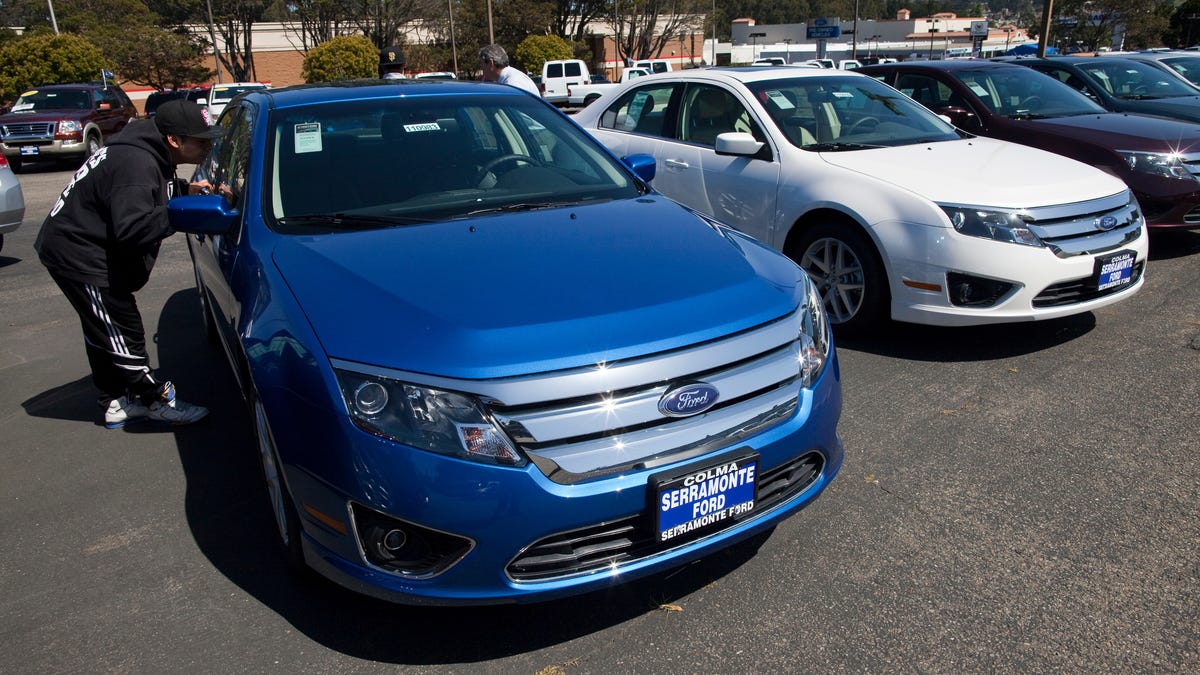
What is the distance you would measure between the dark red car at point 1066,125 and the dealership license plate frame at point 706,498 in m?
5.80

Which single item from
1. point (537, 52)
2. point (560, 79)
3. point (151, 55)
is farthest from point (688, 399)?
point (151, 55)

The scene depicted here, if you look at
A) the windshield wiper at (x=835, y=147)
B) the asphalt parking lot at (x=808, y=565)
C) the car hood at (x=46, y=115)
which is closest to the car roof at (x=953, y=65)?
the windshield wiper at (x=835, y=147)

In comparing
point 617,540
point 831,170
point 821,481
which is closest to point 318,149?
point 617,540

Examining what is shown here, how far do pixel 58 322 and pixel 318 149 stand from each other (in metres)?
4.02

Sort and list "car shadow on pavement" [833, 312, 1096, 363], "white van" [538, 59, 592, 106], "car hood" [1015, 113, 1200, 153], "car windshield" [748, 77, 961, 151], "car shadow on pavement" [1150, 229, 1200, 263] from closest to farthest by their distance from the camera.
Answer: "car shadow on pavement" [833, 312, 1096, 363] < "car windshield" [748, 77, 961, 151] < "car hood" [1015, 113, 1200, 153] < "car shadow on pavement" [1150, 229, 1200, 263] < "white van" [538, 59, 592, 106]

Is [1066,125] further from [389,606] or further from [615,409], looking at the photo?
[389,606]

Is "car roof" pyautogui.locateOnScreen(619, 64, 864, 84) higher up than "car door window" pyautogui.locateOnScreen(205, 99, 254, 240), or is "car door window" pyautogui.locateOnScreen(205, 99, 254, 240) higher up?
"car roof" pyautogui.locateOnScreen(619, 64, 864, 84)

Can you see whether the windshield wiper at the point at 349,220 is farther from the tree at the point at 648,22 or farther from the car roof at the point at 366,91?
the tree at the point at 648,22

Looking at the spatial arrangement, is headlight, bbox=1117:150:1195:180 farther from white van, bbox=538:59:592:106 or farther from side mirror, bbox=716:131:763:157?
white van, bbox=538:59:592:106

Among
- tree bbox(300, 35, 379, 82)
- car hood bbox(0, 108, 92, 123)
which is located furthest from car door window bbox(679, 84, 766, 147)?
tree bbox(300, 35, 379, 82)

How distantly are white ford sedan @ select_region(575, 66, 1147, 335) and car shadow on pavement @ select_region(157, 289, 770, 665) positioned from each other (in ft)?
7.61

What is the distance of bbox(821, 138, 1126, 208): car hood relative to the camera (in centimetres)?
464

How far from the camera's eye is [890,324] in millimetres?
5219

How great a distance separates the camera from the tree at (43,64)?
28.2 metres
